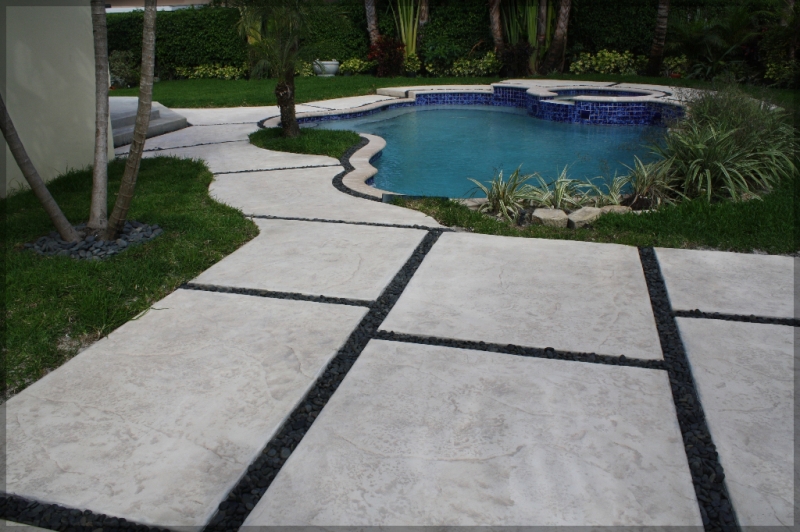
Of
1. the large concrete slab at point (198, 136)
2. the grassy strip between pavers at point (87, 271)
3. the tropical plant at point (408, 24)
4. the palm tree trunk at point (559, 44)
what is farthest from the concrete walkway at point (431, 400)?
the tropical plant at point (408, 24)

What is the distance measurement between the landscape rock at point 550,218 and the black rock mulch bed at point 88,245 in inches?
94.1

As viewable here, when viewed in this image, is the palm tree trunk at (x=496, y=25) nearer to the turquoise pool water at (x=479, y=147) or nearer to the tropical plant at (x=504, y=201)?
the turquoise pool water at (x=479, y=147)

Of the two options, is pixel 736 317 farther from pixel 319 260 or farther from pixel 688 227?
pixel 319 260

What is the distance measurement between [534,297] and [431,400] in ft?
3.20

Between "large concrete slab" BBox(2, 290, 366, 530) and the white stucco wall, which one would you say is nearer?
"large concrete slab" BBox(2, 290, 366, 530)

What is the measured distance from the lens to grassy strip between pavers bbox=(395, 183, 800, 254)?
361cm

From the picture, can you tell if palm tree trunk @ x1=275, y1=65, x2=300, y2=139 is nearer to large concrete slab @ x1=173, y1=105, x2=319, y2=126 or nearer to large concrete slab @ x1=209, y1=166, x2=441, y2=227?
large concrete slab @ x1=209, y1=166, x2=441, y2=227

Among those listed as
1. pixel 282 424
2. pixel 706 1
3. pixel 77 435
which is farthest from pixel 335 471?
pixel 706 1

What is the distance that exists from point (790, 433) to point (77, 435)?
220 cm

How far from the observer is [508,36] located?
13727mm

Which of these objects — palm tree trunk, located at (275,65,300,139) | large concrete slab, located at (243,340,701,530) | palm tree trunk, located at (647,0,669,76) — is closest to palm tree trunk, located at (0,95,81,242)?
large concrete slab, located at (243,340,701,530)

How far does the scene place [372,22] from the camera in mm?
14219

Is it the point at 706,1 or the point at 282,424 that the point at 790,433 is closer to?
the point at 282,424

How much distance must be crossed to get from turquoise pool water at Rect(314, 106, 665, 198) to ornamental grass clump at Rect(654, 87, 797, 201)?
0.99 m
